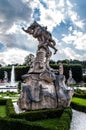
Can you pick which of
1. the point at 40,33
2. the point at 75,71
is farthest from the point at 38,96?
the point at 75,71

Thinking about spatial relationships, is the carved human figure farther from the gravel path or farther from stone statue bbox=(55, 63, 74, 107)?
the gravel path

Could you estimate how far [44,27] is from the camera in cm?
2375

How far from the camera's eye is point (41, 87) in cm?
2100

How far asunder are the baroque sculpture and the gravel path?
4.44 ft

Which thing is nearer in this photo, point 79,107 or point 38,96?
point 38,96

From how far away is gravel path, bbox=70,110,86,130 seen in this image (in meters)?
16.2

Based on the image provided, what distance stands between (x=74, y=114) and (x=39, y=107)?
8.36ft

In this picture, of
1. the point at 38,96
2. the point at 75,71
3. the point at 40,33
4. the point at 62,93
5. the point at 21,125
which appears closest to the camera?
the point at 21,125

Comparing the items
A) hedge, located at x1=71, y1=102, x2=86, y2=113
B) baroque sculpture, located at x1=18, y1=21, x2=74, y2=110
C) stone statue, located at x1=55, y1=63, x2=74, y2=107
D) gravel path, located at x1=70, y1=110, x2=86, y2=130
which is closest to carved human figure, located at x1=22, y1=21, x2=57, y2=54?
baroque sculpture, located at x1=18, y1=21, x2=74, y2=110

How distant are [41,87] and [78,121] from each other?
428 centimetres

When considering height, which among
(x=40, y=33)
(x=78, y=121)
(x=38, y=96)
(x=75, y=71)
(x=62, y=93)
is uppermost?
(x=40, y=33)

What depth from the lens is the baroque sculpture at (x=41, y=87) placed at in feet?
68.2

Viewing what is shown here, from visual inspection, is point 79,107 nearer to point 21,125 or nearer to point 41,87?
point 41,87

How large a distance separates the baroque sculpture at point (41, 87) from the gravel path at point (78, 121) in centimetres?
135
